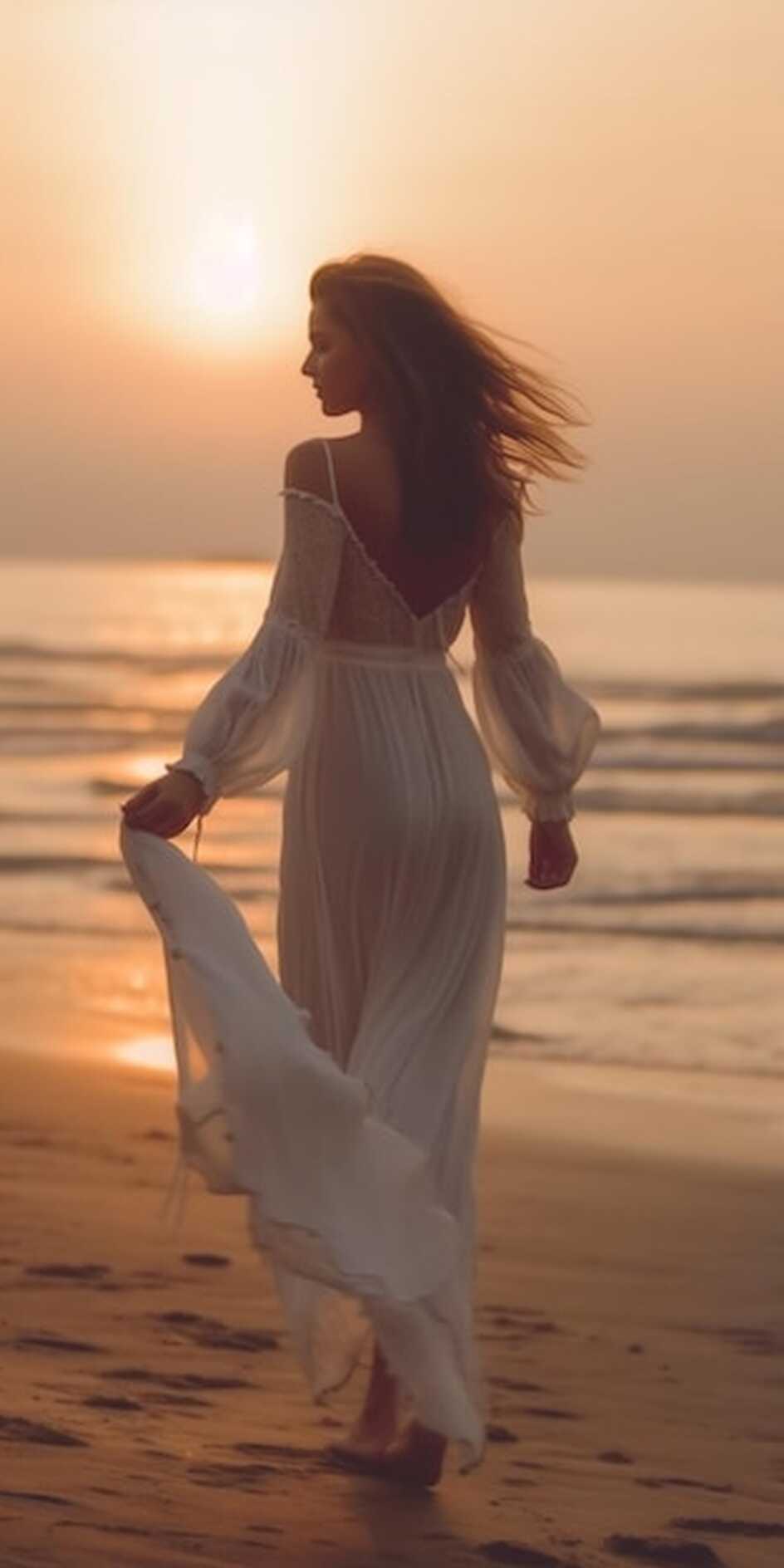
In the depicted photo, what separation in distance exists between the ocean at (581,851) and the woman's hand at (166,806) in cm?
88

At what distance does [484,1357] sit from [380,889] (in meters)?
1.66

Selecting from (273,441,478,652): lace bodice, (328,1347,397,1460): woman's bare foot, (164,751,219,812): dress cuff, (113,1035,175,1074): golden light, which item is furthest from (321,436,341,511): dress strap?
(113,1035,175,1074): golden light

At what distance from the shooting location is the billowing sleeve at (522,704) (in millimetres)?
5305

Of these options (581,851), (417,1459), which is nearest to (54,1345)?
(417,1459)

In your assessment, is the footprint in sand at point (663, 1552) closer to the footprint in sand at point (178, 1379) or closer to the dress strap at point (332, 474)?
the footprint in sand at point (178, 1379)

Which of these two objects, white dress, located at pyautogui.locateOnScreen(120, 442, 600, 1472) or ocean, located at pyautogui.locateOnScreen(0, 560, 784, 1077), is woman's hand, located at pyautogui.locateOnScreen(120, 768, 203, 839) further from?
ocean, located at pyautogui.locateOnScreen(0, 560, 784, 1077)

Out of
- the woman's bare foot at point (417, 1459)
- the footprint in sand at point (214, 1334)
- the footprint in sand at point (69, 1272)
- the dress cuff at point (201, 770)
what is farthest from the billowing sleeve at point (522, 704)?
the footprint in sand at point (69, 1272)

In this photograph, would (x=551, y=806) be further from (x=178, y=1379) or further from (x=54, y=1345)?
(x=54, y=1345)

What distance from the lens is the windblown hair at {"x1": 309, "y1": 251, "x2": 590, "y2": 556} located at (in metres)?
5.09

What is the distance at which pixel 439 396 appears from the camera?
5098 millimetres

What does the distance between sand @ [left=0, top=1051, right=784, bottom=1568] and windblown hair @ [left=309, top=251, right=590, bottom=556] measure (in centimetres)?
139

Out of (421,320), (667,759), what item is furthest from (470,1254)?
(667,759)

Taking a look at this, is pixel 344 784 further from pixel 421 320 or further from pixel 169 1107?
pixel 169 1107

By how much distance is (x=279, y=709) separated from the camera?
5.05 m
